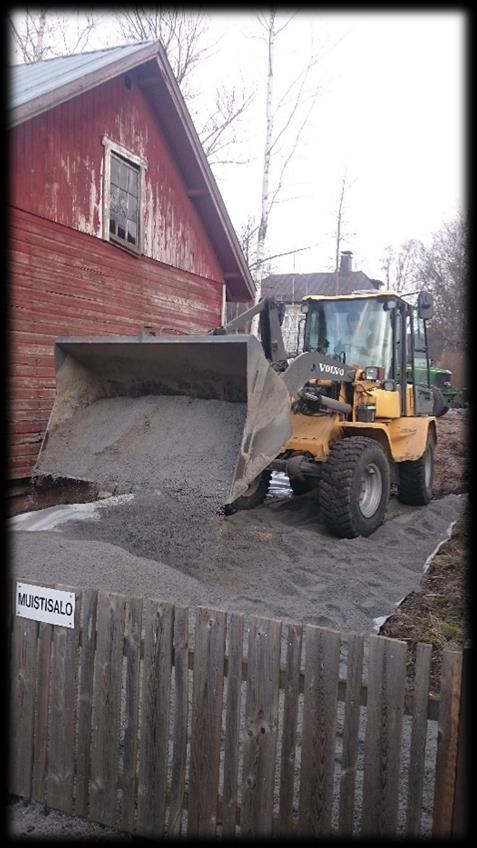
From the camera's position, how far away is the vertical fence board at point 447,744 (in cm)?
237

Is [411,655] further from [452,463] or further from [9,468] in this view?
[452,463]

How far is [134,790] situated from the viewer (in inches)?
115

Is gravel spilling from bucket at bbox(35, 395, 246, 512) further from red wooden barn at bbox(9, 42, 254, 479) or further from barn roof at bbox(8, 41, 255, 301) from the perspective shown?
barn roof at bbox(8, 41, 255, 301)

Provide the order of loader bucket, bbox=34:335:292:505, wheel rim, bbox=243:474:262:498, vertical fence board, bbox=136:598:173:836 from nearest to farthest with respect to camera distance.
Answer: vertical fence board, bbox=136:598:173:836
loader bucket, bbox=34:335:292:505
wheel rim, bbox=243:474:262:498

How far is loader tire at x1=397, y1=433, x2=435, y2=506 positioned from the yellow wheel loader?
28 centimetres

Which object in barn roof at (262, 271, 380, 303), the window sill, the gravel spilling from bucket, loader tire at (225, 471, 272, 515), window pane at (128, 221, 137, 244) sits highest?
barn roof at (262, 271, 380, 303)

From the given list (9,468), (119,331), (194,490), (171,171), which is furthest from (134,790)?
(171,171)

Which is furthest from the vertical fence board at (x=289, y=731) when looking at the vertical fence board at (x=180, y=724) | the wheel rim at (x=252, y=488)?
the wheel rim at (x=252, y=488)

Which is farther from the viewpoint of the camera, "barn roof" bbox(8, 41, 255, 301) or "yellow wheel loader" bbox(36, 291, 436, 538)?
"barn roof" bbox(8, 41, 255, 301)

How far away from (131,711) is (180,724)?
0.24m

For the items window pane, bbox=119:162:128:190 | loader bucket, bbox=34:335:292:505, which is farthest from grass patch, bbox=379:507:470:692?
window pane, bbox=119:162:128:190

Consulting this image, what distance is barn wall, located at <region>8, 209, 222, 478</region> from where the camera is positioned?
823cm

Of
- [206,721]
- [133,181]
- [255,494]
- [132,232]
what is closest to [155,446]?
[255,494]

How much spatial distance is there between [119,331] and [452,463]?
7.83 m
